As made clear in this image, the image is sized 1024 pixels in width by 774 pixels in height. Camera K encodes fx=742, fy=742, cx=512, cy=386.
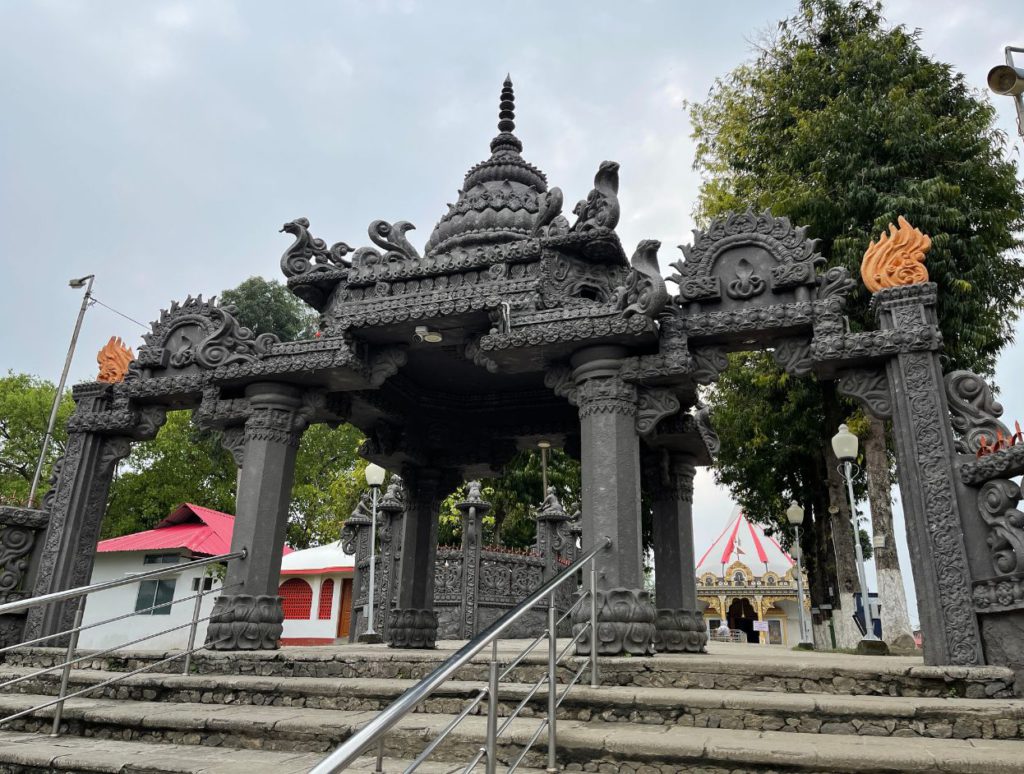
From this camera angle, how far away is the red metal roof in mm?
22344

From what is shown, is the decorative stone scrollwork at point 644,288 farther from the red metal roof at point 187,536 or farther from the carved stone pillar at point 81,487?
the red metal roof at point 187,536

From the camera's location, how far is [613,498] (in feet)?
20.1

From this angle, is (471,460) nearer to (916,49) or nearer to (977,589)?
(977,589)

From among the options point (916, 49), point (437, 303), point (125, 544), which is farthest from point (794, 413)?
point (125, 544)

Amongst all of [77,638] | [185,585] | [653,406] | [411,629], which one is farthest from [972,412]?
[185,585]

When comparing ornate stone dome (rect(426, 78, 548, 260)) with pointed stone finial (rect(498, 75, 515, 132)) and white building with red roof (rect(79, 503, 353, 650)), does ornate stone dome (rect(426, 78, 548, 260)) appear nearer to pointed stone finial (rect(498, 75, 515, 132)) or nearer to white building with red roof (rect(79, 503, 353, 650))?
pointed stone finial (rect(498, 75, 515, 132))

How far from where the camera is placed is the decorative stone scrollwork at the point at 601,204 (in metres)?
7.23

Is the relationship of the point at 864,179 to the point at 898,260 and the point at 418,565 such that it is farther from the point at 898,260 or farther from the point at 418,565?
the point at 418,565

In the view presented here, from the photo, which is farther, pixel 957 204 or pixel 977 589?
pixel 957 204

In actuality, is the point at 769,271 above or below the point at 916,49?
below

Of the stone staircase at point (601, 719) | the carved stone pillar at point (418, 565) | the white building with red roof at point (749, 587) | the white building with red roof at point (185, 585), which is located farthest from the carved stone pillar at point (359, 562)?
the white building with red roof at point (749, 587)

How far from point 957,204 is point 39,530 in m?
14.3

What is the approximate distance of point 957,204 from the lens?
12.5 meters

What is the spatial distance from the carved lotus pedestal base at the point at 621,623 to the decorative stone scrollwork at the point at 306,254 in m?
4.70
